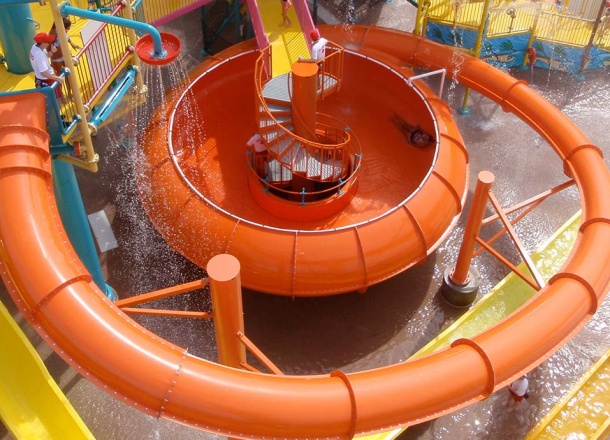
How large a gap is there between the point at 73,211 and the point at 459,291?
8.65m

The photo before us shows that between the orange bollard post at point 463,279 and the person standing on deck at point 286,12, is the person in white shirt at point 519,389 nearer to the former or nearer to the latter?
the orange bollard post at point 463,279

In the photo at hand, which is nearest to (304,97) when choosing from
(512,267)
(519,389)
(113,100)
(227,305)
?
(113,100)

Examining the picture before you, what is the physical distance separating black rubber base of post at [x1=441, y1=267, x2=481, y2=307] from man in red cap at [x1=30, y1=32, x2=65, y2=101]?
9.53m

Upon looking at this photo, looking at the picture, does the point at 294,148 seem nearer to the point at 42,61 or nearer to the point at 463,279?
the point at 463,279

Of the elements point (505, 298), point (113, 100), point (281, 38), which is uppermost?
point (113, 100)

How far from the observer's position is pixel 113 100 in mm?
12430

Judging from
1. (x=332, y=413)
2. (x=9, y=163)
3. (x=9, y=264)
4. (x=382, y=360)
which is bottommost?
(x=382, y=360)

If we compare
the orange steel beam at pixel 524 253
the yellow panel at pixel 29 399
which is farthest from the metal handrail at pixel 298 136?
the yellow panel at pixel 29 399

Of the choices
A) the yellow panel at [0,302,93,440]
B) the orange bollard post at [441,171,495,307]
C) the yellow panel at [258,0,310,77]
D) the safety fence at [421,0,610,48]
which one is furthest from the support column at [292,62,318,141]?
the safety fence at [421,0,610,48]

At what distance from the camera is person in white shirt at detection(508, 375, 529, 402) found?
14.2m

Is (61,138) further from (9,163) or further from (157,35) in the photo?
(157,35)

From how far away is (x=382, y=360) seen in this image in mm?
15141

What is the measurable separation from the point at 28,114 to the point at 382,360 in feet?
28.9

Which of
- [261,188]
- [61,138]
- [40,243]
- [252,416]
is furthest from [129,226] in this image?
[252,416]
